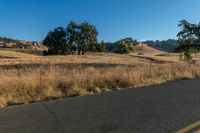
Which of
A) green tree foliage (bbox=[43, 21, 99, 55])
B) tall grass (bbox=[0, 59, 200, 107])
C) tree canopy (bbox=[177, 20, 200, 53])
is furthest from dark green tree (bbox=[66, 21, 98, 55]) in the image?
tall grass (bbox=[0, 59, 200, 107])

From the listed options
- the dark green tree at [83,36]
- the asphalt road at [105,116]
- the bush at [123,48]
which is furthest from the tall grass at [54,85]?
the bush at [123,48]

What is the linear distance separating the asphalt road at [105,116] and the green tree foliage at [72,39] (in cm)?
7728

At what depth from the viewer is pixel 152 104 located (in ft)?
35.5

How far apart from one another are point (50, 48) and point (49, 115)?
82845 millimetres

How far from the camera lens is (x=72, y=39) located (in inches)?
3511

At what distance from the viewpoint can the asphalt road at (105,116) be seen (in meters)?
7.45

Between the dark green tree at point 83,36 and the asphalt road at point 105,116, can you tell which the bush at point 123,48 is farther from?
the asphalt road at point 105,116

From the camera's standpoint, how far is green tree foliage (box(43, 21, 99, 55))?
88.7 metres

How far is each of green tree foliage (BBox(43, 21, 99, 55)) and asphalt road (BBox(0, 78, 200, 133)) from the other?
77.3 metres

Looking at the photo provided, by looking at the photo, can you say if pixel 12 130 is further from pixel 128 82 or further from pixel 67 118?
pixel 128 82

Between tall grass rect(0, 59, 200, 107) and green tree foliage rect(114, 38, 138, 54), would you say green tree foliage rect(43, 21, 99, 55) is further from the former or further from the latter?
tall grass rect(0, 59, 200, 107)

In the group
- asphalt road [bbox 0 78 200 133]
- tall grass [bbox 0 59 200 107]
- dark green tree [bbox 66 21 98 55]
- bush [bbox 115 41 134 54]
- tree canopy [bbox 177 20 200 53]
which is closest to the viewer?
asphalt road [bbox 0 78 200 133]

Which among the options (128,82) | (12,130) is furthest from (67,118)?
(128,82)

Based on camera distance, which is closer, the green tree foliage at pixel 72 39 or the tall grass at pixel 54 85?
the tall grass at pixel 54 85
